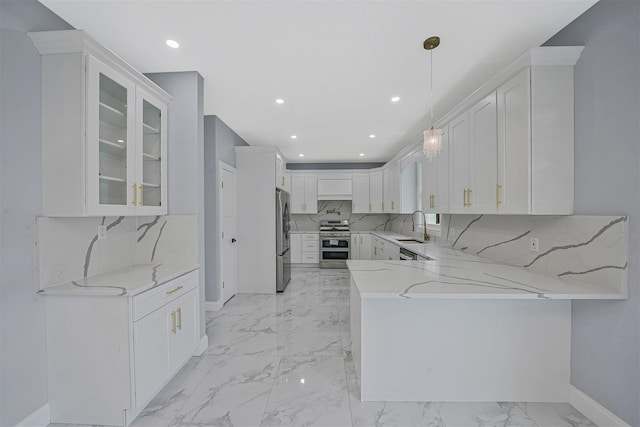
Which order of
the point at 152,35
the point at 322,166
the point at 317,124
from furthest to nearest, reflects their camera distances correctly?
the point at 322,166, the point at 317,124, the point at 152,35

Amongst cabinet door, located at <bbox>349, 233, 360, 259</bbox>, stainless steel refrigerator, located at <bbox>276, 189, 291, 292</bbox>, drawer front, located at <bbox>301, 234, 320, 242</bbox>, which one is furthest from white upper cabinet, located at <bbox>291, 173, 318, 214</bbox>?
stainless steel refrigerator, located at <bbox>276, 189, 291, 292</bbox>

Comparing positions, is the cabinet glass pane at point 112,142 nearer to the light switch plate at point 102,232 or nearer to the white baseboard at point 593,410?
the light switch plate at point 102,232

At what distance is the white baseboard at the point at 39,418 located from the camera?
4.77 ft

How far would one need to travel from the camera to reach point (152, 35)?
1.84 metres

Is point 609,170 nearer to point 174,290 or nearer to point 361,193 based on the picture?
point 174,290

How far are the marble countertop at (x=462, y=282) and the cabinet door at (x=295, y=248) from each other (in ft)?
12.9

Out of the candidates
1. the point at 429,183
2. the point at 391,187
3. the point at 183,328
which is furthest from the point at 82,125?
the point at 391,187

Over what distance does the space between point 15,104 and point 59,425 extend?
1896mm

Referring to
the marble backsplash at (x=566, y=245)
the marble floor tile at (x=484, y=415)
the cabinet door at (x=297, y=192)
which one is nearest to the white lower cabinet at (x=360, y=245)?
the cabinet door at (x=297, y=192)

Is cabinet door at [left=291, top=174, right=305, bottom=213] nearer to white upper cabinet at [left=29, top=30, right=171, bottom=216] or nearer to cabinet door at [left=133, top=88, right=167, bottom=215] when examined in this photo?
cabinet door at [left=133, top=88, right=167, bottom=215]

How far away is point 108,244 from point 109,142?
2.64ft

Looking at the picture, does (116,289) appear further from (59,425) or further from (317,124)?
(317,124)

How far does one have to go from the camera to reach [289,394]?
185cm

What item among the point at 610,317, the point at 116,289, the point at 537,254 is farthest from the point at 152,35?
the point at 610,317
